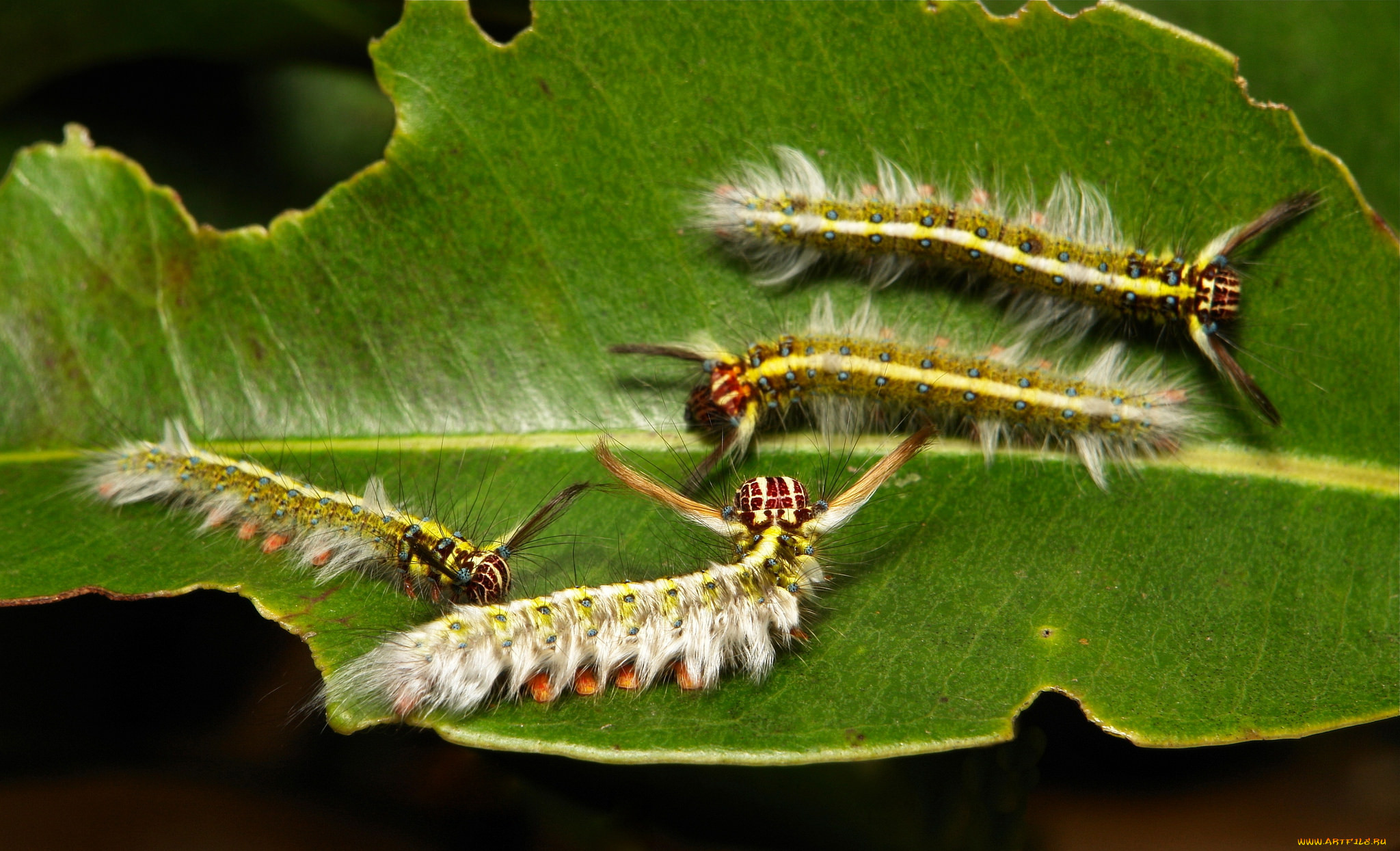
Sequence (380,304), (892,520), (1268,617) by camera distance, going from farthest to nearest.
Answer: (380,304) < (892,520) < (1268,617)

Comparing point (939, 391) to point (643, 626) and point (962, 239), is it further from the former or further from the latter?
point (643, 626)

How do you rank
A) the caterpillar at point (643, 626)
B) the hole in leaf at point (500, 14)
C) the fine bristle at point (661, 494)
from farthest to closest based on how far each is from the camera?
the hole in leaf at point (500, 14) → the fine bristle at point (661, 494) → the caterpillar at point (643, 626)

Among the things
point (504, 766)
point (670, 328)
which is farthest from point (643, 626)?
point (670, 328)

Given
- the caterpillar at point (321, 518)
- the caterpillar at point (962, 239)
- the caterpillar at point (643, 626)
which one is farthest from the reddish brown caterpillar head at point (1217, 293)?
the caterpillar at point (321, 518)

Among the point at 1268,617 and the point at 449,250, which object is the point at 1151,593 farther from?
the point at 449,250

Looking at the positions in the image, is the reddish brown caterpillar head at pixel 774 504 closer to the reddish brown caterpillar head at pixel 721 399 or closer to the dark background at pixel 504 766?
the reddish brown caterpillar head at pixel 721 399

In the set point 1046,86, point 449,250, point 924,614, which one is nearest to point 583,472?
point 449,250
